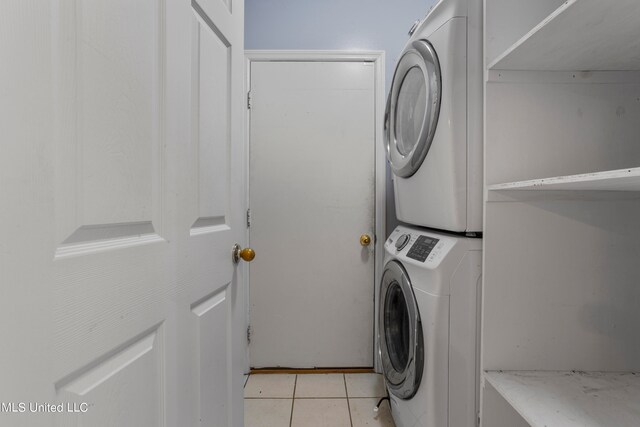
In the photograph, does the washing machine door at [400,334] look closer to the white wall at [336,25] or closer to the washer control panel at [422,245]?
the washer control panel at [422,245]

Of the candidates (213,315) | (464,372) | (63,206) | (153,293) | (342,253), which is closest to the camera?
(63,206)

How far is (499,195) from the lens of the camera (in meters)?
0.97

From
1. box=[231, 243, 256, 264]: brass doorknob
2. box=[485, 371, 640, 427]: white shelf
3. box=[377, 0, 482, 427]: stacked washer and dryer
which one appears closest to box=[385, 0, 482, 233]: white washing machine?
box=[377, 0, 482, 427]: stacked washer and dryer

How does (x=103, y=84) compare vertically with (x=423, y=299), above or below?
above

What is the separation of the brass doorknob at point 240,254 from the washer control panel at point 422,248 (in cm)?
62

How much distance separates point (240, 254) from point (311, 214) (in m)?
1.00

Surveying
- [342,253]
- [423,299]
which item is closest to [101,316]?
[423,299]

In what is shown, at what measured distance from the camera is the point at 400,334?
1.48 metres

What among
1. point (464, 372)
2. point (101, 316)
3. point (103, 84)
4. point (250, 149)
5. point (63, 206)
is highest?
point (250, 149)

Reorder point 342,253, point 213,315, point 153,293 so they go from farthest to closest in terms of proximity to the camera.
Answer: point 342,253
point 213,315
point 153,293

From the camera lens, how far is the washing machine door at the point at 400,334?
1162 millimetres

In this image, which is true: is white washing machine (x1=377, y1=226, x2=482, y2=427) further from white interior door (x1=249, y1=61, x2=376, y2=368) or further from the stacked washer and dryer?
white interior door (x1=249, y1=61, x2=376, y2=368)

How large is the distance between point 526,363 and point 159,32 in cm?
137

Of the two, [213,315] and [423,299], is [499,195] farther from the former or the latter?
[213,315]
